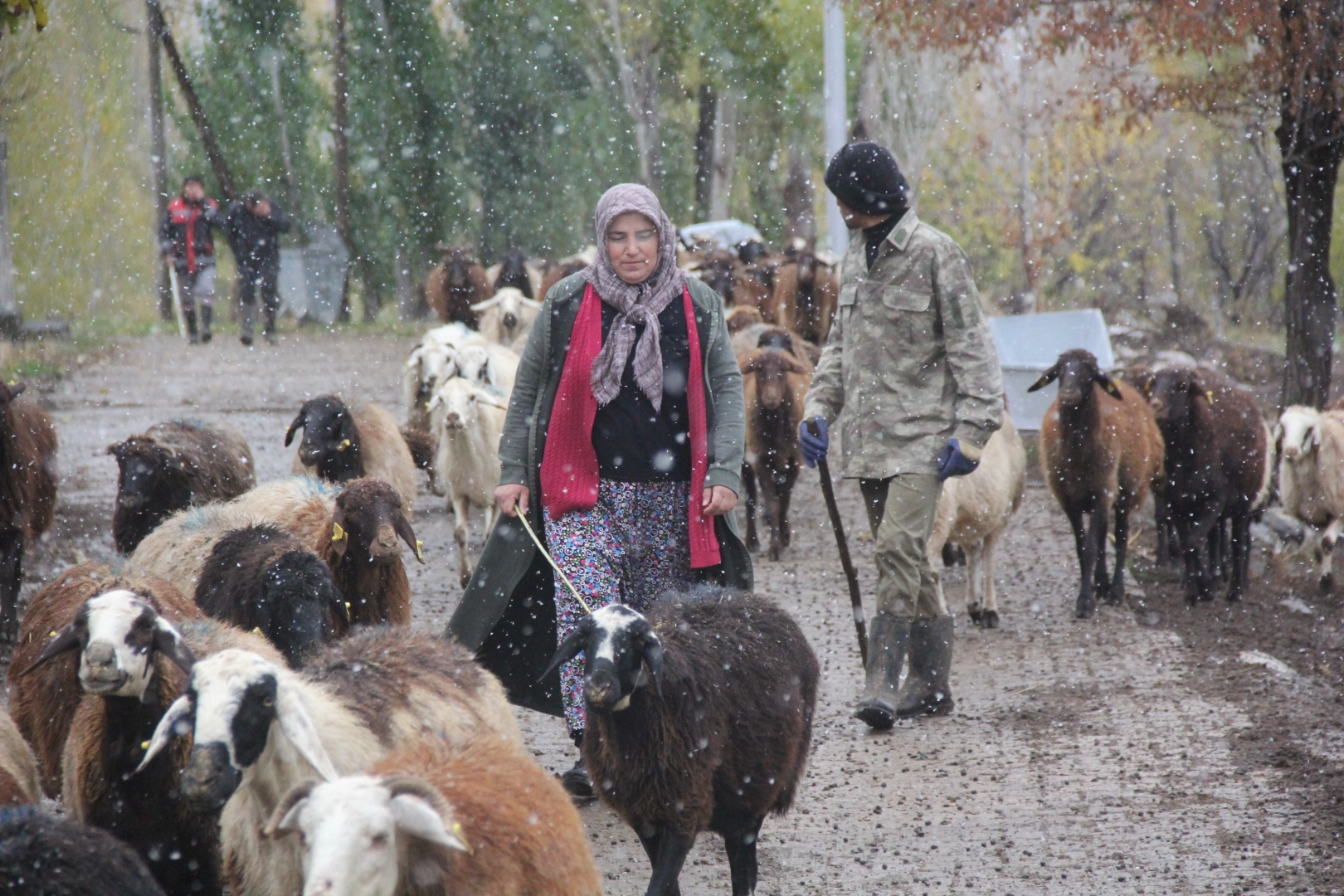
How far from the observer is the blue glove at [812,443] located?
6.12 m

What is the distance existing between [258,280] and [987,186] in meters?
15.2

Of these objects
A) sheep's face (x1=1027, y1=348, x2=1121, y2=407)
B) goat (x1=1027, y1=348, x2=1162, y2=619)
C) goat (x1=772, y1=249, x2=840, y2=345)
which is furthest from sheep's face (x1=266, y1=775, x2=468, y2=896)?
goat (x1=772, y1=249, x2=840, y2=345)

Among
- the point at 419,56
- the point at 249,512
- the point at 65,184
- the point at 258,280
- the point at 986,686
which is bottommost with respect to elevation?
the point at 986,686

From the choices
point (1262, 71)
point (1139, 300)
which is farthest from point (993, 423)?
point (1139, 300)

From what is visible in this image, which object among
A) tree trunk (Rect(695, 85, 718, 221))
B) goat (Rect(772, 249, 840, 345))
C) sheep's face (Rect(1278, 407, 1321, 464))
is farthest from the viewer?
tree trunk (Rect(695, 85, 718, 221))

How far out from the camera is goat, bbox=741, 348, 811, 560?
1089cm

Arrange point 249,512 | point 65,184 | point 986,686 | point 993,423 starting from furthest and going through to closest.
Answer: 1. point 65,184
2. point 986,686
3. point 249,512
4. point 993,423

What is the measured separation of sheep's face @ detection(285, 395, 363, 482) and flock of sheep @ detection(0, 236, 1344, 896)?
16mm

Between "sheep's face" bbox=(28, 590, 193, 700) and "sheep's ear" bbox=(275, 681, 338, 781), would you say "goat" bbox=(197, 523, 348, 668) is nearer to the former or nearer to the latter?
"sheep's face" bbox=(28, 590, 193, 700)

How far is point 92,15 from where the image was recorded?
25828mm

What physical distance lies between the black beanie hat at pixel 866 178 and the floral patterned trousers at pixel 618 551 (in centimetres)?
182

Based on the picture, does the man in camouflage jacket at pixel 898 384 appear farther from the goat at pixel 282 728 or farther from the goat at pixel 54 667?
the goat at pixel 54 667

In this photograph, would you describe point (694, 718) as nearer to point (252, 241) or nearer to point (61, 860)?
point (61, 860)

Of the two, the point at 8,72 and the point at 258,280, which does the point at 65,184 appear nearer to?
the point at 258,280
